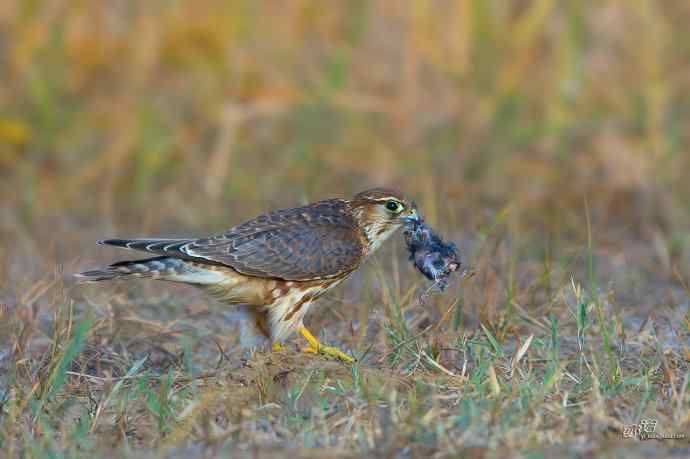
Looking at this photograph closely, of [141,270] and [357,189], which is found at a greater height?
[141,270]

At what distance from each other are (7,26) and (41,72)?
65 centimetres

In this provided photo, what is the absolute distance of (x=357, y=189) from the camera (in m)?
9.01

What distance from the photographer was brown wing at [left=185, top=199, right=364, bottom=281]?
5.48 m

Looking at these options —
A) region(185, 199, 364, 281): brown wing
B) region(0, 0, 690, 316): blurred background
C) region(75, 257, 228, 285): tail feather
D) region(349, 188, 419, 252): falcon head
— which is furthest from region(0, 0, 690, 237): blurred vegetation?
region(75, 257, 228, 285): tail feather

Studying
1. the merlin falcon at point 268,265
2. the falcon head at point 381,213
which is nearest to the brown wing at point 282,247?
the merlin falcon at point 268,265

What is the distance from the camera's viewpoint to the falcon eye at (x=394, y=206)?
19.2 feet

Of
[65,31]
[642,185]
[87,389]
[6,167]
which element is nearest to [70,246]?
[6,167]

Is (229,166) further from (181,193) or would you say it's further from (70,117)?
(70,117)

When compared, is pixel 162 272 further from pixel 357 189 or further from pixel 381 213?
pixel 357 189

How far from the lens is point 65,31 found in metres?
10.3

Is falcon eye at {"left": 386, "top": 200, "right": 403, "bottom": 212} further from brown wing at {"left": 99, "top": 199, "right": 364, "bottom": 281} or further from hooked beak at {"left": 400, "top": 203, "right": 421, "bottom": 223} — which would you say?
brown wing at {"left": 99, "top": 199, "right": 364, "bottom": 281}

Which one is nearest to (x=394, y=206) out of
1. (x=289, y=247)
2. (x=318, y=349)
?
(x=289, y=247)

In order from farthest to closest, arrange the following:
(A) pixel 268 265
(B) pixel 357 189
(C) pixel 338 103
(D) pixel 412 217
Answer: (C) pixel 338 103 < (B) pixel 357 189 < (D) pixel 412 217 < (A) pixel 268 265

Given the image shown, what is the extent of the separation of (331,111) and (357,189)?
99 cm
